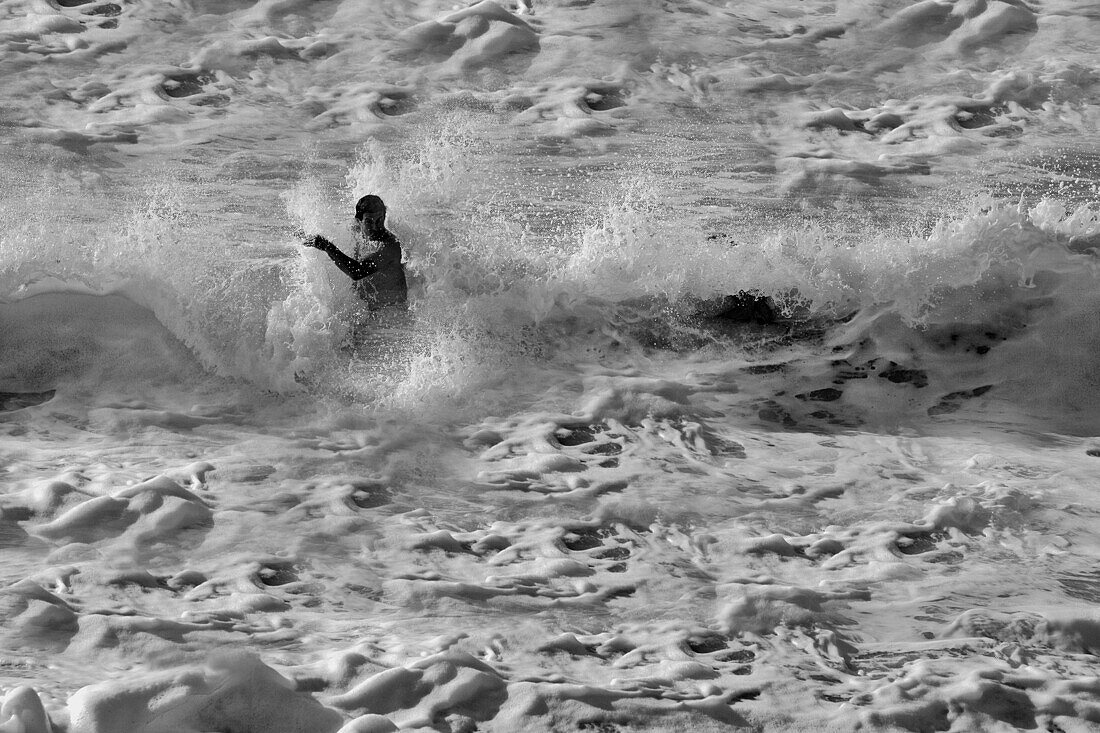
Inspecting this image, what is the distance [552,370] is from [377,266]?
1.10 m

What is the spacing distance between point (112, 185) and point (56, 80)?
208 centimetres

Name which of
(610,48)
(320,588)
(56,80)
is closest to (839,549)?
(320,588)

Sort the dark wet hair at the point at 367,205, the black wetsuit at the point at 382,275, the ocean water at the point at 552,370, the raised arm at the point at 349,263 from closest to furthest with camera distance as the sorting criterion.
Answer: the ocean water at the point at 552,370 → the raised arm at the point at 349,263 → the black wetsuit at the point at 382,275 → the dark wet hair at the point at 367,205

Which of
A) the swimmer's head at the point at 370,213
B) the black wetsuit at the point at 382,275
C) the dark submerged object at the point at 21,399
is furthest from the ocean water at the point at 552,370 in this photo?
the swimmer's head at the point at 370,213

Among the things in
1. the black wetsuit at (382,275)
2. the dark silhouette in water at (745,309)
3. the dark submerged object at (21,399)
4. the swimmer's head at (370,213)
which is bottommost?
the dark silhouette in water at (745,309)

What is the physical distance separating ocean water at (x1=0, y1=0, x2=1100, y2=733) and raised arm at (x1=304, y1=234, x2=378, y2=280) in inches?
7.2

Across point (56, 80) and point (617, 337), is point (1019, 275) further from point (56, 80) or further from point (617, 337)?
point (56, 80)

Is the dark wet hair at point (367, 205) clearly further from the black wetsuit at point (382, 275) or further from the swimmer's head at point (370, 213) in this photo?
the black wetsuit at point (382, 275)

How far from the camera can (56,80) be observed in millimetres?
9602

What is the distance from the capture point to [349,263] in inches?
244

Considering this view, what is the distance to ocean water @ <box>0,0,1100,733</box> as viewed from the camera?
3.67 metres

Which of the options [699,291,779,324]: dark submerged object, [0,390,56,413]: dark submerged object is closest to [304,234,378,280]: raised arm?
[0,390,56,413]: dark submerged object

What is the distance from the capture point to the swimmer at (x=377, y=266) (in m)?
6.29

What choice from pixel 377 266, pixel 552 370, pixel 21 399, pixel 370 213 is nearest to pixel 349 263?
pixel 377 266
